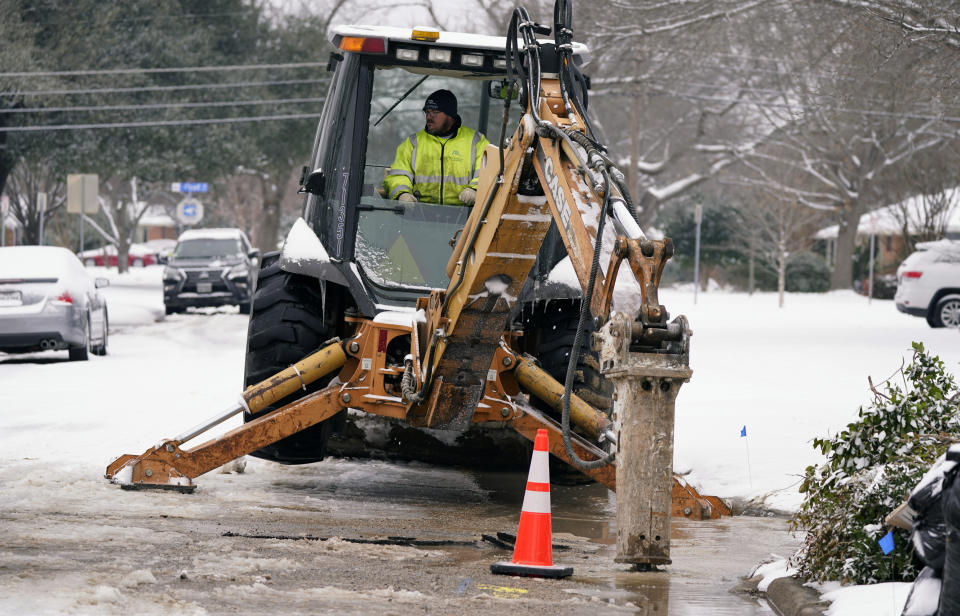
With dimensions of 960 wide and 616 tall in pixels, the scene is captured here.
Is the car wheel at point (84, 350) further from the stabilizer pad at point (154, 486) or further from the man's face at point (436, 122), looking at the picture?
the man's face at point (436, 122)

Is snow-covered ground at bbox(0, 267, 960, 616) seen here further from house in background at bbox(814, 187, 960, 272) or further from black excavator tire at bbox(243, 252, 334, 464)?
house in background at bbox(814, 187, 960, 272)

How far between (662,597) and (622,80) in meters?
29.0

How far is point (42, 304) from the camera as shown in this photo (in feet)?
57.0

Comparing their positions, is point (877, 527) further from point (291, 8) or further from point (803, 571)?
point (291, 8)

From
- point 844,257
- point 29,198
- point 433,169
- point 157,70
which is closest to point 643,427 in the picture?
point 433,169

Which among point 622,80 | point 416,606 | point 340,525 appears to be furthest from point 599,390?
point 622,80

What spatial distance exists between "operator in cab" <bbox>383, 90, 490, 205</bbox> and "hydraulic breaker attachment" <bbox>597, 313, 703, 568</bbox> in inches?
131

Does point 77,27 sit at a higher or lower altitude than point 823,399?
higher

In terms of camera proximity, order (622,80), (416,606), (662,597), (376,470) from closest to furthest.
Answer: (416,606) → (662,597) → (376,470) → (622,80)

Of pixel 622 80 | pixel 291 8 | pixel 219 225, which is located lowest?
pixel 219 225

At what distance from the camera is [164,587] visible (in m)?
5.62

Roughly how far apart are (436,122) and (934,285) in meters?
19.3

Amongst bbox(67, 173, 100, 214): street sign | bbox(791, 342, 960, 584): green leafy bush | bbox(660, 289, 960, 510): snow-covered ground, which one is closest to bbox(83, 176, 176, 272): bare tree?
bbox(67, 173, 100, 214): street sign

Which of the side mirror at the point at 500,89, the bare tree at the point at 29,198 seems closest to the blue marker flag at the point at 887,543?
the side mirror at the point at 500,89
